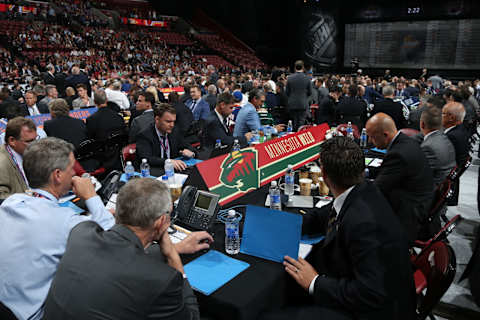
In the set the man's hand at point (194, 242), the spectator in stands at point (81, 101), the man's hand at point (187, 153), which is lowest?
the man's hand at point (194, 242)

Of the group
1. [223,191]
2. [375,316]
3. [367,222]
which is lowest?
[375,316]

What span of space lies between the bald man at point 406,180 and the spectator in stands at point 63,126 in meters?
3.88

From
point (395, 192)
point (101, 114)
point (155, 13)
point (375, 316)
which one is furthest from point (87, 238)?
point (155, 13)

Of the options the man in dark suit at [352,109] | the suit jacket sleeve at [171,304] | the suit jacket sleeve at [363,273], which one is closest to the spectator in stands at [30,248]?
the suit jacket sleeve at [171,304]

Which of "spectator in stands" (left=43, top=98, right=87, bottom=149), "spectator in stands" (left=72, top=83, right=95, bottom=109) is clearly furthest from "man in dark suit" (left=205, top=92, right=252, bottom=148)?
"spectator in stands" (left=72, top=83, right=95, bottom=109)

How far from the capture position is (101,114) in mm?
5219

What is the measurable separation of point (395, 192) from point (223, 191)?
146 centimetres

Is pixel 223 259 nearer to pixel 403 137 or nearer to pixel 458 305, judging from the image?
pixel 403 137

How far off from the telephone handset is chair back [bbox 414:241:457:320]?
4.27 ft

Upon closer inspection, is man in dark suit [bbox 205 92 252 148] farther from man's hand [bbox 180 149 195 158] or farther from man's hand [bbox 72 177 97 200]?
man's hand [bbox 72 177 97 200]

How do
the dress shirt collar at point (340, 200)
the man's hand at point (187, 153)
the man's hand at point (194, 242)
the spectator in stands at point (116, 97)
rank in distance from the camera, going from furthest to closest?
the spectator in stands at point (116, 97), the man's hand at point (187, 153), the man's hand at point (194, 242), the dress shirt collar at point (340, 200)

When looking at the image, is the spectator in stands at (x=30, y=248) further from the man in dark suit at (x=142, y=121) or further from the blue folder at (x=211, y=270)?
the man in dark suit at (x=142, y=121)

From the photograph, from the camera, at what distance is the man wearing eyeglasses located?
2.80 metres

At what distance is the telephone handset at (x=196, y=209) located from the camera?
2314mm
